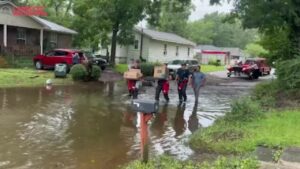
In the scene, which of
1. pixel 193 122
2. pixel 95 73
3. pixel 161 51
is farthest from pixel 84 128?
pixel 161 51

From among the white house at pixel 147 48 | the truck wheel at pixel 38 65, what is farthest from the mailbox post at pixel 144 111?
the white house at pixel 147 48

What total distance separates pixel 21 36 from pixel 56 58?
6.60 m

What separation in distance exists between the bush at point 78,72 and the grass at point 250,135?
48.6 feet

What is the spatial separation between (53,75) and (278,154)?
20244mm

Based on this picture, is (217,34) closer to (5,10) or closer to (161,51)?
(161,51)

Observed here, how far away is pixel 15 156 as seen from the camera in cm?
844

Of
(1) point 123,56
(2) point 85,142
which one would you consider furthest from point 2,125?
(1) point 123,56

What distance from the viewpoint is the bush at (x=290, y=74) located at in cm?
1461

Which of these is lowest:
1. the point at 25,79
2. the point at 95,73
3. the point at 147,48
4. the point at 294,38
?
the point at 25,79

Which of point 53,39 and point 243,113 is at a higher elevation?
point 53,39

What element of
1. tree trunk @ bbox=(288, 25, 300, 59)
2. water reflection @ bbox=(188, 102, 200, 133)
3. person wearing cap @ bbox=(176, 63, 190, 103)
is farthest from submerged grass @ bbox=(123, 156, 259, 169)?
tree trunk @ bbox=(288, 25, 300, 59)

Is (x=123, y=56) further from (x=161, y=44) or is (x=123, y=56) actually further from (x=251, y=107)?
(x=251, y=107)

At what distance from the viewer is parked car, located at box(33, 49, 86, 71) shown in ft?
95.5

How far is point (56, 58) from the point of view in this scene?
29.6m
